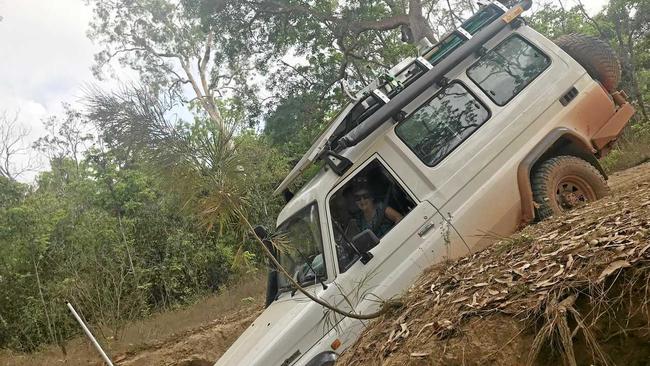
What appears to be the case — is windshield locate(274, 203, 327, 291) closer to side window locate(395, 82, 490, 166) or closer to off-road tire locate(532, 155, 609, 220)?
side window locate(395, 82, 490, 166)

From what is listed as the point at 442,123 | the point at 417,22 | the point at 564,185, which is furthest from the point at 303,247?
the point at 417,22

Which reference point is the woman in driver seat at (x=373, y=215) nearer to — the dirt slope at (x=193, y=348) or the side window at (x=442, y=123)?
the side window at (x=442, y=123)

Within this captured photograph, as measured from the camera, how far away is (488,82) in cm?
583

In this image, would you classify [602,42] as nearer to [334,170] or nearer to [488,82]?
[488,82]

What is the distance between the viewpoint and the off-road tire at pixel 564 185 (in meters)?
5.39

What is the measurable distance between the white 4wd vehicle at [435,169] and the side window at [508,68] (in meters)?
0.01

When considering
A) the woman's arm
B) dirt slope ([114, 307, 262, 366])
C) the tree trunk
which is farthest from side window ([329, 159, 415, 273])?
the tree trunk

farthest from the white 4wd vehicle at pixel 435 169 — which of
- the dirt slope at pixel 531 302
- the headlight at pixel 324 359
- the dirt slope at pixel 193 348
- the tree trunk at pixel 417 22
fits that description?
the tree trunk at pixel 417 22

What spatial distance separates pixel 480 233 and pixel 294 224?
1741mm

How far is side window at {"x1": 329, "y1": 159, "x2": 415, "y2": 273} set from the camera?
500 cm

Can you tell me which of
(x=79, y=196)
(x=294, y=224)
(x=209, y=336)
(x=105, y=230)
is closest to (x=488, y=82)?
(x=294, y=224)

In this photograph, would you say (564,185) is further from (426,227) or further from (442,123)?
(426,227)

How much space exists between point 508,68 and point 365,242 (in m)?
2.78

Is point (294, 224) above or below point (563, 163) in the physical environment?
above
